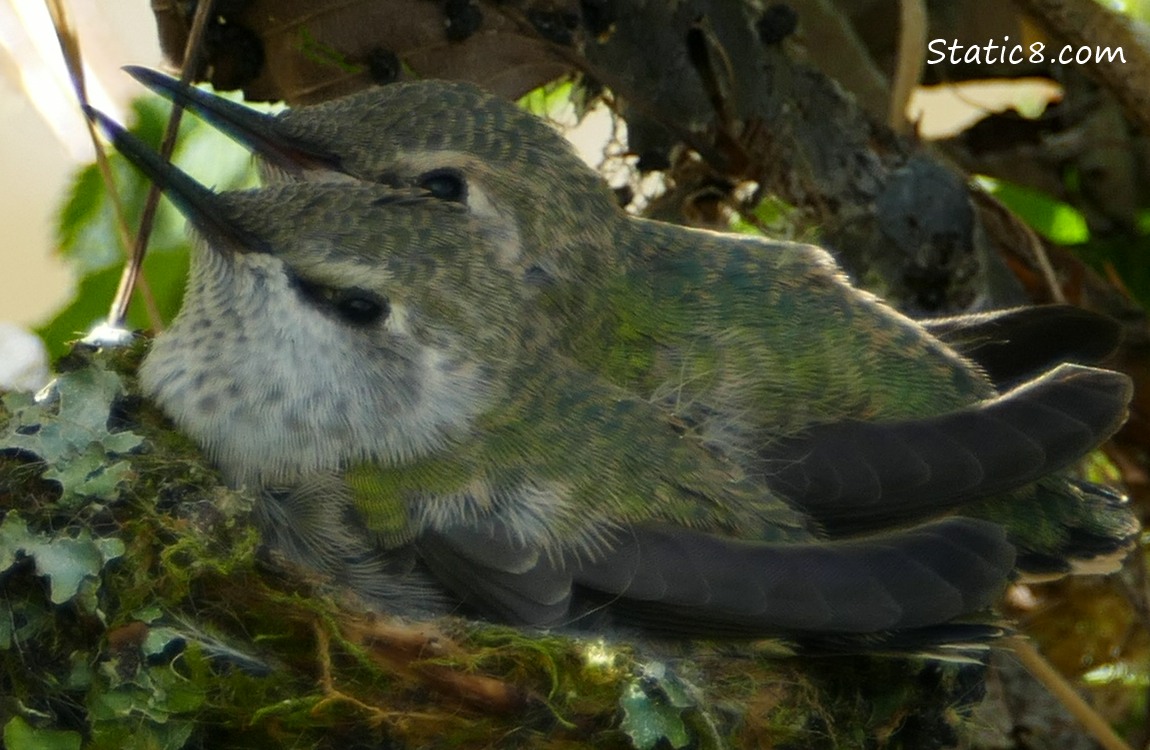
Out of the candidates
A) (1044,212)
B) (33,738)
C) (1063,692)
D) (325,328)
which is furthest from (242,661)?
(1044,212)

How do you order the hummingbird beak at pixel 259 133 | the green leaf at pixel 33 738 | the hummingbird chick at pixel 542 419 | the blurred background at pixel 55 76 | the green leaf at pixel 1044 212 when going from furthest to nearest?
the green leaf at pixel 1044 212 → the blurred background at pixel 55 76 → the hummingbird beak at pixel 259 133 → the hummingbird chick at pixel 542 419 → the green leaf at pixel 33 738

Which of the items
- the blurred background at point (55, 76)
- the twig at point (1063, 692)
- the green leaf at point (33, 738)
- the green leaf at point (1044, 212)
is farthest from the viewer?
the green leaf at point (1044, 212)

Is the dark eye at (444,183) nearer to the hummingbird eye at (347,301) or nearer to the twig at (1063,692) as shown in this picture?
the hummingbird eye at (347,301)

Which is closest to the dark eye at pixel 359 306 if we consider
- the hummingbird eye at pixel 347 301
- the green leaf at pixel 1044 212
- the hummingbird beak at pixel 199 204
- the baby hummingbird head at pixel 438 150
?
the hummingbird eye at pixel 347 301

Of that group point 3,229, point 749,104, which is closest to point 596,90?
point 749,104

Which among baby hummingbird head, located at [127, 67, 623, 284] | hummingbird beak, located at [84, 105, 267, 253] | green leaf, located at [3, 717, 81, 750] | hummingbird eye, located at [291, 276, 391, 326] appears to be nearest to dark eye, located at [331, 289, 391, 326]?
hummingbird eye, located at [291, 276, 391, 326]

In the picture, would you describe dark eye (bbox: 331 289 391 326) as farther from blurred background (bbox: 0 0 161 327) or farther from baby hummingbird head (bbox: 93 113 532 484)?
blurred background (bbox: 0 0 161 327)

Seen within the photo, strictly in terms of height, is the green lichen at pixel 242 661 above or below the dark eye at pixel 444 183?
below
